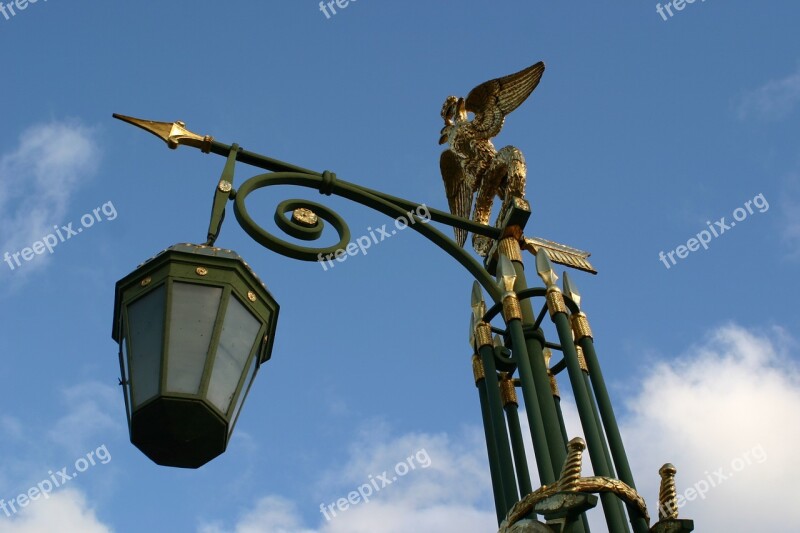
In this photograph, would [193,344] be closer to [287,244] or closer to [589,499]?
[287,244]

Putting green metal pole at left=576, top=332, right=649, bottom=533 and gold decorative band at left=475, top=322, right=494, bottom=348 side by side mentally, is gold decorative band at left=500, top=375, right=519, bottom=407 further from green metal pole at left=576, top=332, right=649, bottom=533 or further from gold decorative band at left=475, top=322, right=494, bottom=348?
green metal pole at left=576, top=332, right=649, bottom=533

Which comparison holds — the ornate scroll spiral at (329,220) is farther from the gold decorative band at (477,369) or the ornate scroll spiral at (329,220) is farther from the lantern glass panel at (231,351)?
the lantern glass panel at (231,351)

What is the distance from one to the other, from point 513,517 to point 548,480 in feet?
0.91

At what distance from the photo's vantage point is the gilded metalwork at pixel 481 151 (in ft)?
19.8

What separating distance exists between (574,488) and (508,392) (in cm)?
146

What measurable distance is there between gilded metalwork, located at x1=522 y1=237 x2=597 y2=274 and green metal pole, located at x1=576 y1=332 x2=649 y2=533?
85 cm

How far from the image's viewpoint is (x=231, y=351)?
3.79 m

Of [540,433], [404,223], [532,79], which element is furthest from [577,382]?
[532,79]

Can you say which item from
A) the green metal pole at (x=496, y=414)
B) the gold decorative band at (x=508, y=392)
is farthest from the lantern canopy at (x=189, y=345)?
the gold decorative band at (x=508, y=392)

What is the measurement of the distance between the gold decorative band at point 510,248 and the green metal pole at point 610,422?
2.48 feet

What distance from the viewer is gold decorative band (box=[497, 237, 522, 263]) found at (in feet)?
18.1

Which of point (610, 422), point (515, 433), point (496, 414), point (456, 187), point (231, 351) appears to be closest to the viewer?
point (231, 351)

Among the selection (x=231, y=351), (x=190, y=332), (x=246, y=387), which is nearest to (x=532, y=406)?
(x=246, y=387)

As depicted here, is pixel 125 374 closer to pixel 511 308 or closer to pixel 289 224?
pixel 289 224
